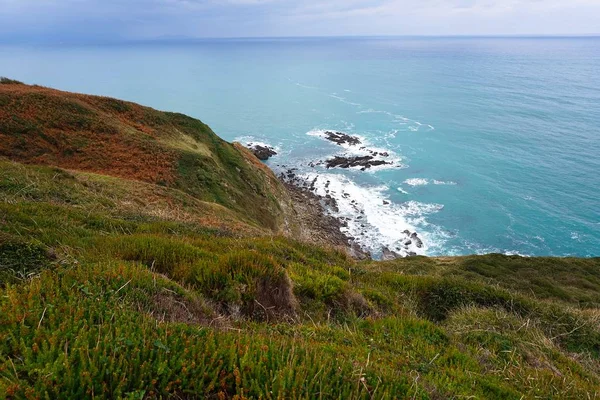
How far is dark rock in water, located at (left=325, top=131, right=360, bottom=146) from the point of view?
85438 mm

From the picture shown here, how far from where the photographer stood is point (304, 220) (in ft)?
164

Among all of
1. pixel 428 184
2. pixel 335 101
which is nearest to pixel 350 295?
pixel 428 184

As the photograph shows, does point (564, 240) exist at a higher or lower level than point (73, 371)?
lower

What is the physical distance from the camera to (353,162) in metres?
73.8

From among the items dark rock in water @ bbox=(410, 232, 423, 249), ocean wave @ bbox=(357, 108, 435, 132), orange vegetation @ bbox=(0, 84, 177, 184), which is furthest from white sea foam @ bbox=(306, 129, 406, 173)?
orange vegetation @ bbox=(0, 84, 177, 184)

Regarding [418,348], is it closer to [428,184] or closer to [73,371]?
[73,371]

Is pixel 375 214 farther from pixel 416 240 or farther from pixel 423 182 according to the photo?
pixel 423 182

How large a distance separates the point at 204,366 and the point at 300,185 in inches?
2391

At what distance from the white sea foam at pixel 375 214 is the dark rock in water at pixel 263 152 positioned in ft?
44.8

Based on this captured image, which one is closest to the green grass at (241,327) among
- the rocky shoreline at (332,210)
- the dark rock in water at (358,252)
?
the rocky shoreline at (332,210)

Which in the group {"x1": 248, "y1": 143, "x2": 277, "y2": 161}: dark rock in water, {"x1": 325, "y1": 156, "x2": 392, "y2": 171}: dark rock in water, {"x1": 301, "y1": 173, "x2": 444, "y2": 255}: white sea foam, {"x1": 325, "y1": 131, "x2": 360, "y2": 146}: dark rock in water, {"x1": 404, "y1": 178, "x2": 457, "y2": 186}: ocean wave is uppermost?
{"x1": 325, "y1": 131, "x2": 360, "y2": 146}: dark rock in water

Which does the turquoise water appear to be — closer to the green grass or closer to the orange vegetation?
the orange vegetation

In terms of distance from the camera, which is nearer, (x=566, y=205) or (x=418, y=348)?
(x=418, y=348)

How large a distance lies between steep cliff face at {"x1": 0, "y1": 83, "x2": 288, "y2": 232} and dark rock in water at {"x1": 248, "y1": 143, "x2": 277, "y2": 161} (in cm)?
2917
